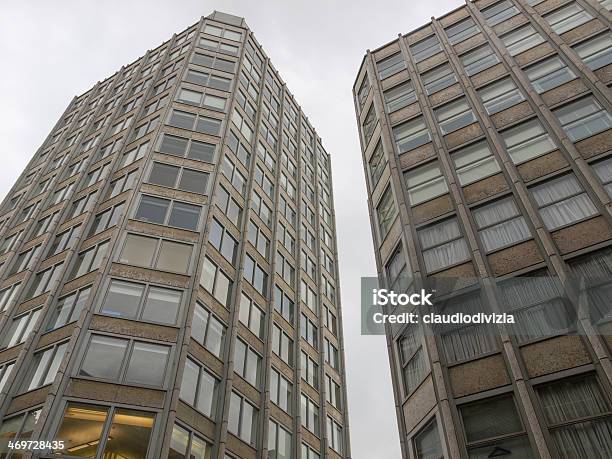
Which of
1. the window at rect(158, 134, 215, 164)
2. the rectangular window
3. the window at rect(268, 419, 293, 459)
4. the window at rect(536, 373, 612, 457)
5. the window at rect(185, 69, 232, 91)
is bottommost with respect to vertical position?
the window at rect(536, 373, 612, 457)

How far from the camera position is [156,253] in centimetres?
3039

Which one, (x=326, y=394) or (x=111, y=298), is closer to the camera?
(x=111, y=298)

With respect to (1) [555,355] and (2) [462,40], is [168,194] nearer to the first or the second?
(2) [462,40]

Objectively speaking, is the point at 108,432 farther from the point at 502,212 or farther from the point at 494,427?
the point at 502,212

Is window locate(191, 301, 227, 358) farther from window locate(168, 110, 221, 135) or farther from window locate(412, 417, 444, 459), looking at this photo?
window locate(168, 110, 221, 135)

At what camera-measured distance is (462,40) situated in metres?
31.3

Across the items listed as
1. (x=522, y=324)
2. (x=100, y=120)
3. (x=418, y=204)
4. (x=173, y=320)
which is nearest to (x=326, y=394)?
(x=173, y=320)

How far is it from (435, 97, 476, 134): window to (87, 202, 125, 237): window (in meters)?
19.8

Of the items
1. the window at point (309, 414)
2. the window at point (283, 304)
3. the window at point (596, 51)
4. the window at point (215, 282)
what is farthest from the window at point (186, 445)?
the window at point (596, 51)

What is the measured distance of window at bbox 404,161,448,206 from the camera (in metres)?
22.8

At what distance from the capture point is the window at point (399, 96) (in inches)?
1153

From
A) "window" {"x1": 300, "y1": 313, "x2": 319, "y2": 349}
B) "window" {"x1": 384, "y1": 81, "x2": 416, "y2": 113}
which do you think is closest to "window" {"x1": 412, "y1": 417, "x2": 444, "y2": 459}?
"window" {"x1": 384, "y1": 81, "x2": 416, "y2": 113}

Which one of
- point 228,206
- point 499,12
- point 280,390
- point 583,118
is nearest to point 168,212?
point 228,206

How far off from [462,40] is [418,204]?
14.2 meters
